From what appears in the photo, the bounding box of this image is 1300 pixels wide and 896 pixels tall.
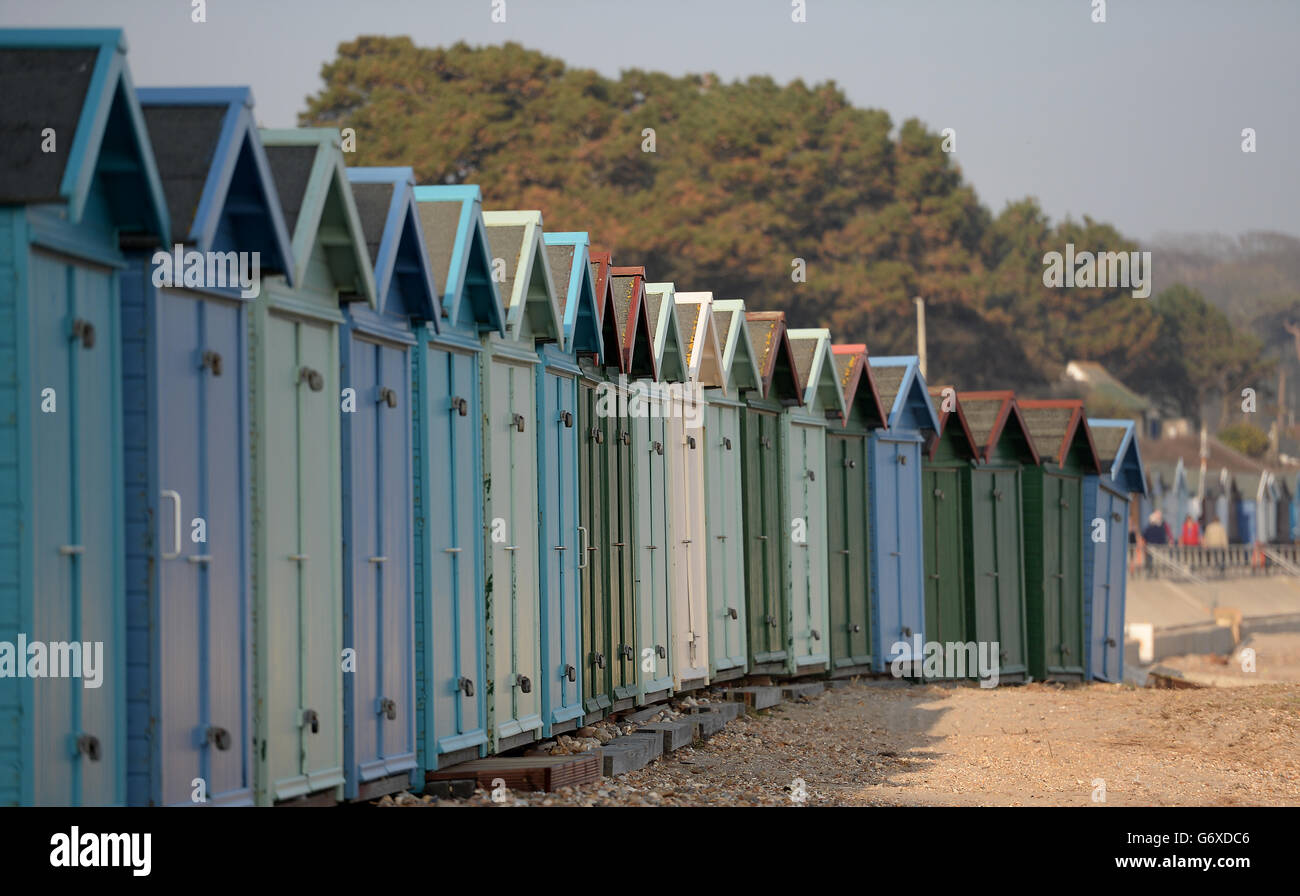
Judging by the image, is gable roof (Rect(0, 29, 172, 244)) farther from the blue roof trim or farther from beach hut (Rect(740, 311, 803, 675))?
the blue roof trim

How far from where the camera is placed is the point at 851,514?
1905 cm

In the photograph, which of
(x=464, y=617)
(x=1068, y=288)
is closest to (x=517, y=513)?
(x=464, y=617)

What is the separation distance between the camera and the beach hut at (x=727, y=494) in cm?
1588

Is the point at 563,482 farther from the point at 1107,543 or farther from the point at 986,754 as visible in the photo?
the point at 1107,543

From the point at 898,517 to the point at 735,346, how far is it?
4.74 meters

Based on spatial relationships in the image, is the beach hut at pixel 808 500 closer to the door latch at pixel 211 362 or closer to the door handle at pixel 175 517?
the door latch at pixel 211 362

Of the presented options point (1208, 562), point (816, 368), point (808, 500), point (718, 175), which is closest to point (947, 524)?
point (808, 500)

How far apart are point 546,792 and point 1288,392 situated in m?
195

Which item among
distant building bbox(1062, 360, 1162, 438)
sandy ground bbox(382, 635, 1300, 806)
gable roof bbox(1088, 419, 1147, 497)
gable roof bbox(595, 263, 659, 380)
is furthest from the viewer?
distant building bbox(1062, 360, 1162, 438)

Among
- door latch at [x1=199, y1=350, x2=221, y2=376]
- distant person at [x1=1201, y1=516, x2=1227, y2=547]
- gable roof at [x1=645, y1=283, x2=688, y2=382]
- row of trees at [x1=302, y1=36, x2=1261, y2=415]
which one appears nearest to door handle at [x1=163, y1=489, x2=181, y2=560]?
door latch at [x1=199, y1=350, x2=221, y2=376]

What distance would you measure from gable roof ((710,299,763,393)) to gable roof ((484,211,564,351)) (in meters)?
4.10

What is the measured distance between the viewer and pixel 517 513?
11.5 metres

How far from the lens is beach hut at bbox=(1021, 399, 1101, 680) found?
21.8 m

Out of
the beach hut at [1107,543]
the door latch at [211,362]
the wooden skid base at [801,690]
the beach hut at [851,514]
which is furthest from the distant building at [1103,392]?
the door latch at [211,362]
